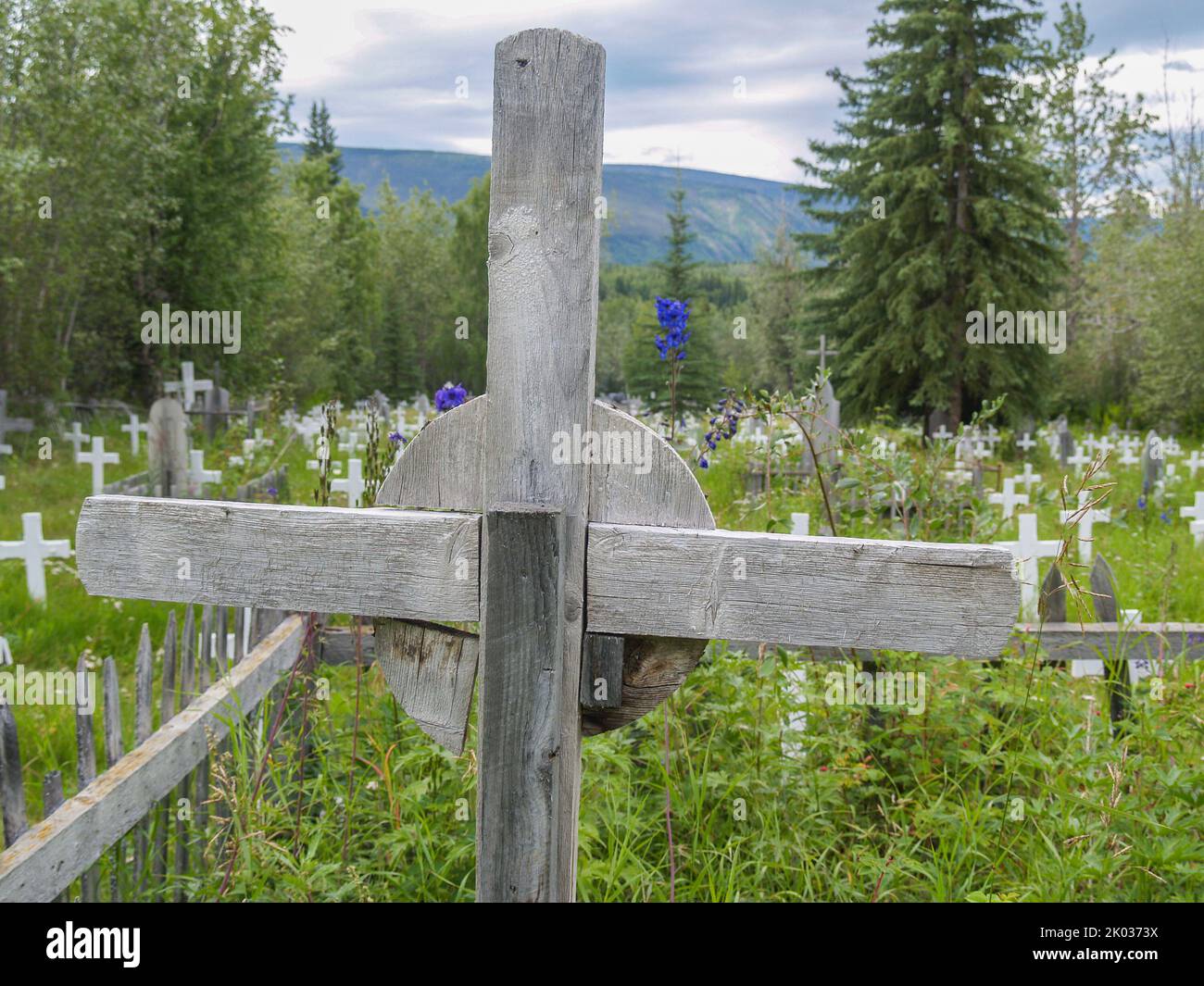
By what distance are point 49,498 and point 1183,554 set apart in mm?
11435

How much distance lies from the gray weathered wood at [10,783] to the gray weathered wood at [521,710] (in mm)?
1456

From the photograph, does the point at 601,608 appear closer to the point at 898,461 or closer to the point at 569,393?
the point at 569,393

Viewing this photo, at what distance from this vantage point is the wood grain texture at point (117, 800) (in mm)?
2203

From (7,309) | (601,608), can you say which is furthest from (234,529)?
(7,309)

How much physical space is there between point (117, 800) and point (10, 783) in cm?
25

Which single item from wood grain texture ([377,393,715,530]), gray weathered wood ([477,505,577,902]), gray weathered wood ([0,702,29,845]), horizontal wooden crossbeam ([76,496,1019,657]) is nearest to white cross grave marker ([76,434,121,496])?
gray weathered wood ([0,702,29,845])

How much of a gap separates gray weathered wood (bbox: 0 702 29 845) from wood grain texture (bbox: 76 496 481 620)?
88 centimetres

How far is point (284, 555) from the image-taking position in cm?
172

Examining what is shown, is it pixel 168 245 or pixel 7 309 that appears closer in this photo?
pixel 7 309

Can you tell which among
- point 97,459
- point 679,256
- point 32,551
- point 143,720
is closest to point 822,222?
point 679,256

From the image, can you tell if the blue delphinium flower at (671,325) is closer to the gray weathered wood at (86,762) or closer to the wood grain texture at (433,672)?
the wood grain texture at (433,672)

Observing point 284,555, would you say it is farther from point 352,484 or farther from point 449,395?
point 352,484

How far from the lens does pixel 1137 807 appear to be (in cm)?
249

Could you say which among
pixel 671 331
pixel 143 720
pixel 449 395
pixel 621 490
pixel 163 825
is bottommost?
pixel 163 825
